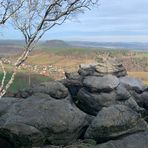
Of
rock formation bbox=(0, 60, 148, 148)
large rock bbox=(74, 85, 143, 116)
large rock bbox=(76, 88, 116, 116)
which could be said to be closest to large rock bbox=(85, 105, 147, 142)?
rock formation bbox=(0, 60, 148, 148)

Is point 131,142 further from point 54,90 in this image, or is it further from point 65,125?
point 54,90

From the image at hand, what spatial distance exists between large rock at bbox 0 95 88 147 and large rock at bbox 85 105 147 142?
1.11 m

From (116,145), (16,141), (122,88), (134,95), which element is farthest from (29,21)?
(134,95)

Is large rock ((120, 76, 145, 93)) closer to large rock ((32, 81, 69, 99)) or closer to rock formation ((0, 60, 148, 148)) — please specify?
large rock ((32, 81, 69, 99))

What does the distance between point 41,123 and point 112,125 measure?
3988 millimetres

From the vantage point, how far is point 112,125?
26188mm

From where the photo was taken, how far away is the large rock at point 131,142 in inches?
912

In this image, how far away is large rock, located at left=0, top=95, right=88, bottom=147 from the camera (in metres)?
25.2

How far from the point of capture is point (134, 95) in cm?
4044

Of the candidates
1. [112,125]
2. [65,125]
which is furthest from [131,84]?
[65,125]

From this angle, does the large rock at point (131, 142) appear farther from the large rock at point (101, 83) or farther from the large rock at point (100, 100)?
the large rock at point (101, 83)

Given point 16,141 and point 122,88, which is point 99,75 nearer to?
point 122,88

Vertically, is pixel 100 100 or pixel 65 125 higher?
pixel 65 125

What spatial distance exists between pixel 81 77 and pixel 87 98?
4.46 metres
